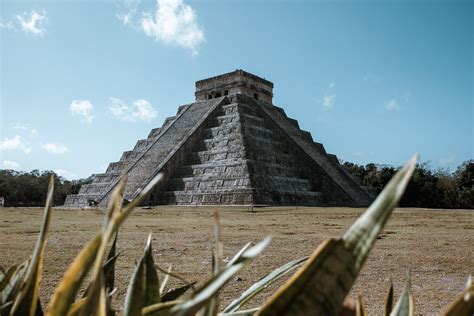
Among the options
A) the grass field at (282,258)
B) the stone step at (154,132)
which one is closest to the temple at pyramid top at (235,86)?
the stone step at (154,132)

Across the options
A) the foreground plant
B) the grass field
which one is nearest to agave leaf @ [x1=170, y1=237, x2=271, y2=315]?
the foreground plant

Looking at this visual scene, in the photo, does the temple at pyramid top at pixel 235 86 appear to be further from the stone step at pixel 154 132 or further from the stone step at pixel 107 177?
the stone step at pixel 107 177

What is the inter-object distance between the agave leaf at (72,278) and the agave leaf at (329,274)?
8.7 inches

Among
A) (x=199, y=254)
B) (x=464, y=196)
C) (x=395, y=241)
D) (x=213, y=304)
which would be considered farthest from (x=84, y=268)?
(x=464, y=196)

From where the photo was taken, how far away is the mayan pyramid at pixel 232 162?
18172 mm

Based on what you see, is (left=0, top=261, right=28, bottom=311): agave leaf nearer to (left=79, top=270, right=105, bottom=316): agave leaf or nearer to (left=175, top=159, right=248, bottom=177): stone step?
(left=79, top=270, right=105, bottom=316): agave leaf

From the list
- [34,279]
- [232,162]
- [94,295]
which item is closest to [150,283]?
[34,279]

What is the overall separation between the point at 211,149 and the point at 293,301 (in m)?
20.8

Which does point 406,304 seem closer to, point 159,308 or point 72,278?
point 159,308

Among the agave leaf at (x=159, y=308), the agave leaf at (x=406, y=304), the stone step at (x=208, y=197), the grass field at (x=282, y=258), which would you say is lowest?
the grass field at (x=282, y=258)

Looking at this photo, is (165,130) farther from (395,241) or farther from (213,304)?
(213,304)

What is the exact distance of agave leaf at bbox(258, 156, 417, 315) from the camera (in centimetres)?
53

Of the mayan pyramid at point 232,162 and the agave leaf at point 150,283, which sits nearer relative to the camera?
the agave leaf at point 150,283

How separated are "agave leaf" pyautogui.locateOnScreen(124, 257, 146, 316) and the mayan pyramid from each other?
15.5 meters
